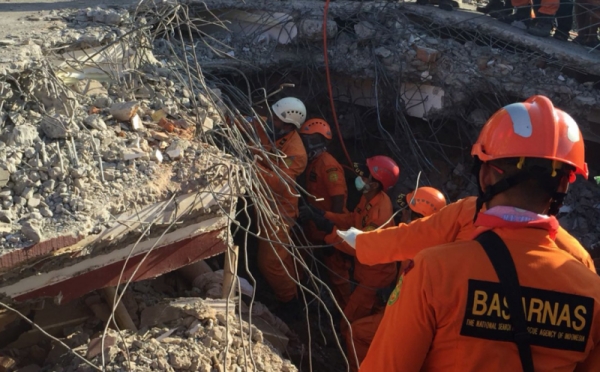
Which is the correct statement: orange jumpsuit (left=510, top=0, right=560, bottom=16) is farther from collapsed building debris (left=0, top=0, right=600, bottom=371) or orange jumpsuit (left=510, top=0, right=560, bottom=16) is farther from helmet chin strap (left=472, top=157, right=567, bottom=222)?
helmet chin strap (left=472, top=157, right=567, bottom=222)

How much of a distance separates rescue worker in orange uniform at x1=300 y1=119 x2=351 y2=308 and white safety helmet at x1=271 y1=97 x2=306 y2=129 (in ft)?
0.86

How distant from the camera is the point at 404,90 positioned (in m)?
6.55

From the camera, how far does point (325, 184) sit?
6.07 m

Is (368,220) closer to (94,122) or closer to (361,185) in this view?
(361,185)

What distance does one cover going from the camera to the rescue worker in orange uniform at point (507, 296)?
192 centimetres

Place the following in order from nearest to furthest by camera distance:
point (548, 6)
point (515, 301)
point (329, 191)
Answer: point (515, 301)
point (329, 191)
point (548, 6)

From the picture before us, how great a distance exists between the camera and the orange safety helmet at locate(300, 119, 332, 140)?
6062 millimetres

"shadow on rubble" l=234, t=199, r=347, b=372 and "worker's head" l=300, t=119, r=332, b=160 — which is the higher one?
"worker's head" l=300, t=119, r=332, b=160

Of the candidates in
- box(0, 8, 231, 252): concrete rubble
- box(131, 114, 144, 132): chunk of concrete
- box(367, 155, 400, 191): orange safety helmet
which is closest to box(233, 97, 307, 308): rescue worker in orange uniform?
box(367, 155, 400, 191): orange safety helmet

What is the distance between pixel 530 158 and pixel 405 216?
3564 millimetres

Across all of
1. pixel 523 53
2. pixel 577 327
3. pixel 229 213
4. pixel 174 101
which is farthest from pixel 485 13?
pixel 577 327

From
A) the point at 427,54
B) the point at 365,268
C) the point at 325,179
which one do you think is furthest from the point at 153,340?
the point at 427,54

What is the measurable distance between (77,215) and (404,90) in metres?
4.31

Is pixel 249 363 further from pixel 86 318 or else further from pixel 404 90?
pixel 404 90
